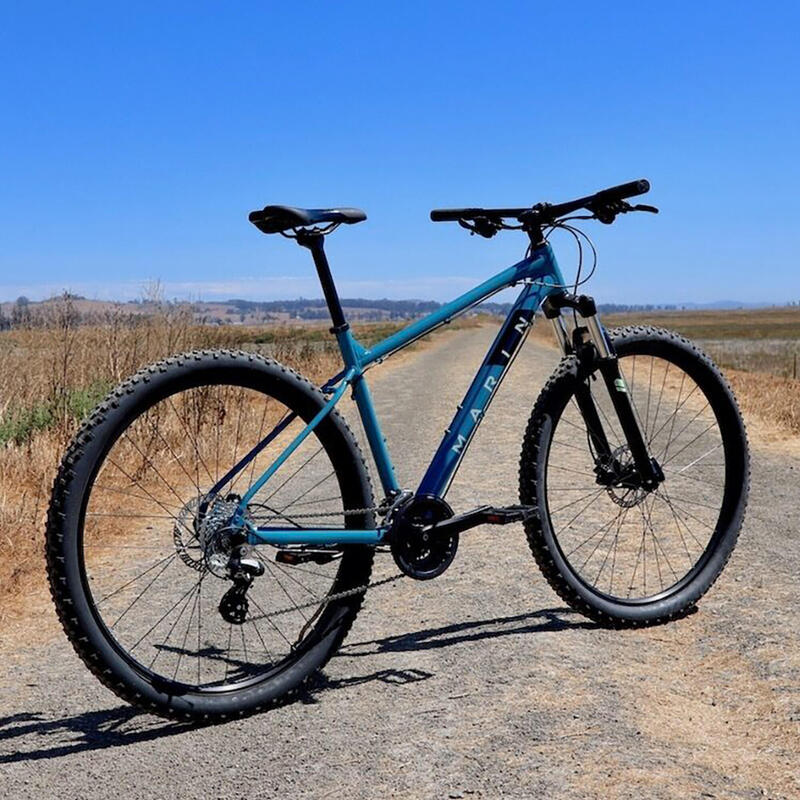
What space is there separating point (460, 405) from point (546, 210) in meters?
0.88

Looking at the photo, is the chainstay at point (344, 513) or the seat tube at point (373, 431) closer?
the chainstay at point (344, 513)

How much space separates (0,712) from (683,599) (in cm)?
268

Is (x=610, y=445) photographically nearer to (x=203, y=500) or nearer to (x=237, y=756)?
(x=203, y=500)

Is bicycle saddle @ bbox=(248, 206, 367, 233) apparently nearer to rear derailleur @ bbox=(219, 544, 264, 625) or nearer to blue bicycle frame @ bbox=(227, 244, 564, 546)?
blue bicycle frame @ bbox=(227, 244, 564, 546)

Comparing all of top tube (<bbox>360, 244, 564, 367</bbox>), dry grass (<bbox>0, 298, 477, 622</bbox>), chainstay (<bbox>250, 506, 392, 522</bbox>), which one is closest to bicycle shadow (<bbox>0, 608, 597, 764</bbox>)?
chainstay (<bbox>250, 506, 392, 522</bbox>)

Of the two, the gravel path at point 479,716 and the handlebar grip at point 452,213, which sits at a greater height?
the handlebar grip at point 452,213

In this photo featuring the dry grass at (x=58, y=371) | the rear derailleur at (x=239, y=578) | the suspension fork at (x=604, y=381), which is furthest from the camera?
the dry grass at (x=58, y=371)

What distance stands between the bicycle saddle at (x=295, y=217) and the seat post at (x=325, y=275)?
50 mm

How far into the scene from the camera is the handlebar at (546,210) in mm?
3652

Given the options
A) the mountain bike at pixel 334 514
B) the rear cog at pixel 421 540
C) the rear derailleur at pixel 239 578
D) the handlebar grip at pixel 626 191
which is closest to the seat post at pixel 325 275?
the mountain bike at pixel 334 514

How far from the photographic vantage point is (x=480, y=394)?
3.68 m

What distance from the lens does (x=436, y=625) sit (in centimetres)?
383

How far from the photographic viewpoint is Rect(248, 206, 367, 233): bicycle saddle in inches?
123

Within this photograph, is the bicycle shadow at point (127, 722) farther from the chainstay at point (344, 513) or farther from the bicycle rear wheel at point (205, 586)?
the chainstay at point (344, 513)
